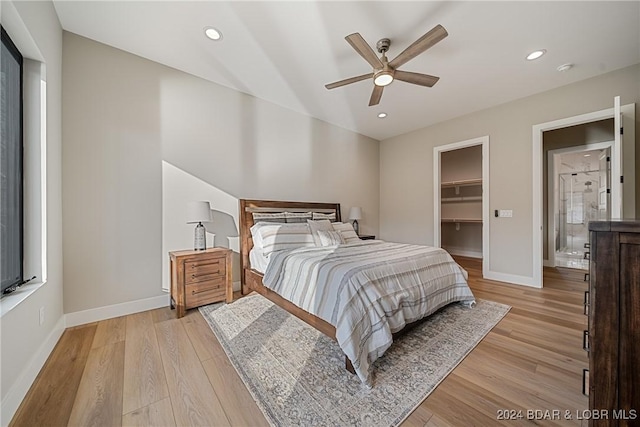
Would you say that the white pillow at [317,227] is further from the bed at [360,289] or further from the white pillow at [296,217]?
the white pillow at [296,217]

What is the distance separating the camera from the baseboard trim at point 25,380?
4.12 feet

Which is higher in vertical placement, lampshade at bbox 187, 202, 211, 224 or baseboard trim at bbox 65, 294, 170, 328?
lampshade at bbox 187, 202, 211, 224

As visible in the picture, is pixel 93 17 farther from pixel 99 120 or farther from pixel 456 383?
pixel 456 383

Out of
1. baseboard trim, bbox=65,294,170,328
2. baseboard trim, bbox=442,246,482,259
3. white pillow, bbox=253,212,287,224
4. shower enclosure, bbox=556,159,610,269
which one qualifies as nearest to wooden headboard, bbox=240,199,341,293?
white pillow, bbox=253,212,287,224

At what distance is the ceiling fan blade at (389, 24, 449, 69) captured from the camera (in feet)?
6.02

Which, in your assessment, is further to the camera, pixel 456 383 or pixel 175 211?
pixel 175 211

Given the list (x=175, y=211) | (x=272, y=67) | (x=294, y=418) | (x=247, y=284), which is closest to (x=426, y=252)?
(x=294, y=418)

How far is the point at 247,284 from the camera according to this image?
329 cm

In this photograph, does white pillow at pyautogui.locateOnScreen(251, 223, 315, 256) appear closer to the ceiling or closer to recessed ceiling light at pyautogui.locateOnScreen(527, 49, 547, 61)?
the ceiling

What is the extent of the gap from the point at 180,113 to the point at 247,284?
238 centimetres

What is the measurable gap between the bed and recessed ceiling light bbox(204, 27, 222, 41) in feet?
6.92

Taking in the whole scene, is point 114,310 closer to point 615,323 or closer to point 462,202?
point 615,323

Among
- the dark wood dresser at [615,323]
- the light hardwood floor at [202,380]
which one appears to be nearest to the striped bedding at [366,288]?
the light hardwood floor at [202,380]

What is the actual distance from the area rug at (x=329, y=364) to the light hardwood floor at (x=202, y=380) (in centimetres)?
9
